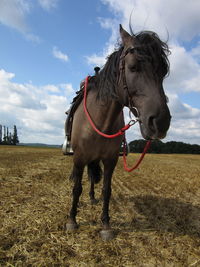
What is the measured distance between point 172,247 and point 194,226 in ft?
4.21

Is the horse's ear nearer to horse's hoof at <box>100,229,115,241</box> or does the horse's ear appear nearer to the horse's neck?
the horse's neck

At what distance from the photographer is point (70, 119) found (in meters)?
4.56

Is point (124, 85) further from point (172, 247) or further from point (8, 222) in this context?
point (8, 222)

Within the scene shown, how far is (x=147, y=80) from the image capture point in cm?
245

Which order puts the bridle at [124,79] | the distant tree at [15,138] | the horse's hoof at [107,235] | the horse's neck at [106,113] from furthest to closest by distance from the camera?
the distant tree at [15,138], the horse's hoof at [107,235], the horse's neck at [106,113], the bridle at [124,79]

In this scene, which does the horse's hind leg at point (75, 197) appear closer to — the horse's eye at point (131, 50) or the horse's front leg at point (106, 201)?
the horse's front leg at point (106, 201)

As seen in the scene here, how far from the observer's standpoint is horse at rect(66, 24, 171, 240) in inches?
93.8

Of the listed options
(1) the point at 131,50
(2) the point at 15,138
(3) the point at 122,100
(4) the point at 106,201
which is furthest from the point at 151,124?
(2) the point at 15,138

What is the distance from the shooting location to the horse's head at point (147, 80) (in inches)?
91.1

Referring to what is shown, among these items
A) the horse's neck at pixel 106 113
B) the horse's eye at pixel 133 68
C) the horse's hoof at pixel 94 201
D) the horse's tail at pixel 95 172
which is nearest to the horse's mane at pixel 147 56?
the horse's eye at pixel 133 68

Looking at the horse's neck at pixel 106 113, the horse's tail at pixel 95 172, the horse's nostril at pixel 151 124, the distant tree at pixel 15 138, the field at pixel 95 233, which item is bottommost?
the field at pixel 95 233

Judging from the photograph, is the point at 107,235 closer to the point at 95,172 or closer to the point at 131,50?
the point at 95,172

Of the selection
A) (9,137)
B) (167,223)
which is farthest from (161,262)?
(9,137)

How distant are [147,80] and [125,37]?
2.84 feet
